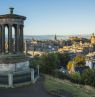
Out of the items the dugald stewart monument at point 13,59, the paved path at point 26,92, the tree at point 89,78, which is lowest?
the tree at point 89,78

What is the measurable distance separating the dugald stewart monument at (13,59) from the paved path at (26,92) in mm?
780

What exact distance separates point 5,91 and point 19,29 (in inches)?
284

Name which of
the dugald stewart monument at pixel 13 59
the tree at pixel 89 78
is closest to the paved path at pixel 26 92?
the dugald stewart monument at pixel 13 59

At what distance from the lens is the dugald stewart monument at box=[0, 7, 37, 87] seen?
75.2 feet

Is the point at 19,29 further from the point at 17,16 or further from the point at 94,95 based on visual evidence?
the point at 94,95

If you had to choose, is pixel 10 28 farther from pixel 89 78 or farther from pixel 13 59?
pixel 89 78

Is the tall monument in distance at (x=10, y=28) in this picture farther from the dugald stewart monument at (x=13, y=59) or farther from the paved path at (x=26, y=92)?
the paved path at (x=26, y=92)

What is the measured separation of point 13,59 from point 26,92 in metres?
4.35

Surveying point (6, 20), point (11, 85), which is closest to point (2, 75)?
point (11, 85)

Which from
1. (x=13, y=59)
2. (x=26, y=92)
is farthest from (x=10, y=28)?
(x=26, y=92)

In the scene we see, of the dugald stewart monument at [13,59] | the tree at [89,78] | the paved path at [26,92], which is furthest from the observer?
the tree at [89,78]

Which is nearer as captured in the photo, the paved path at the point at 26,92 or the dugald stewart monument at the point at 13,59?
the paved path at the point at 26,92

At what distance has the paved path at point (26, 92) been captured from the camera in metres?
20.8

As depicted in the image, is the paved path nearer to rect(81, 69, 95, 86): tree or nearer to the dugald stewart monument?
the dugald stewart monument
